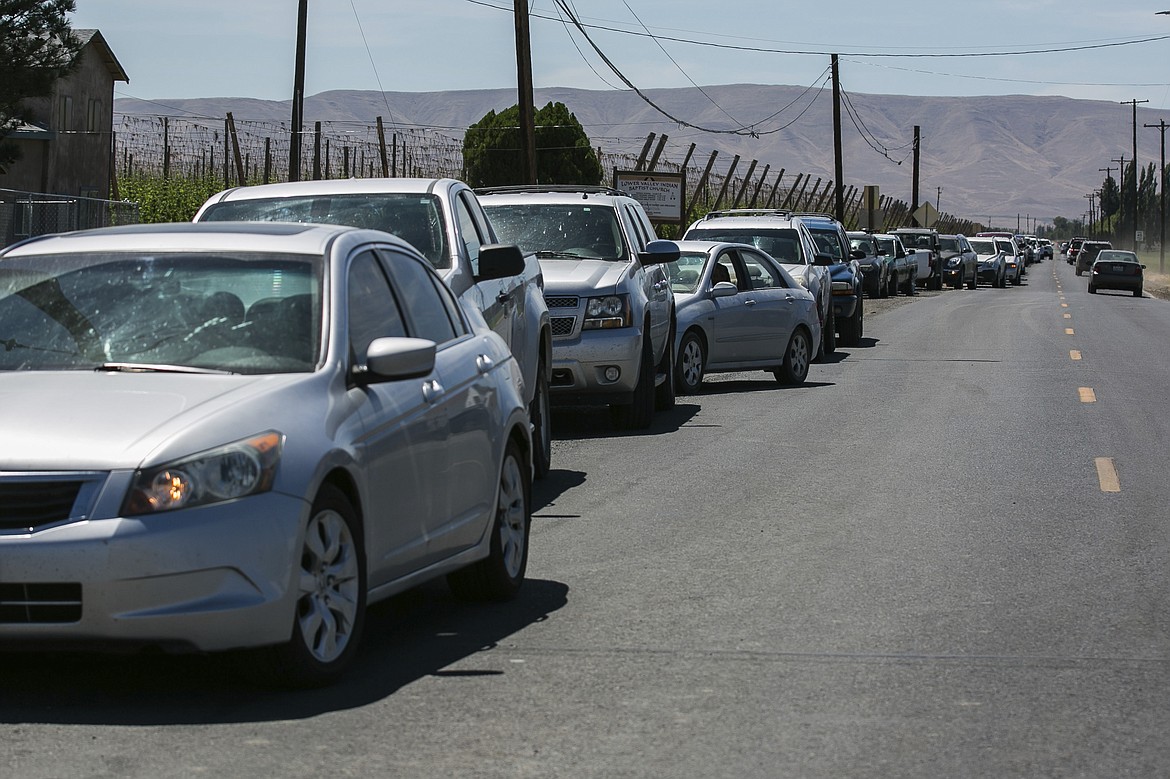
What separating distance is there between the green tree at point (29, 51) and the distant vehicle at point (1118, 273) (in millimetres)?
40764

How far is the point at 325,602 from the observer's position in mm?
5996

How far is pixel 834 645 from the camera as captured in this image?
22.2 feet

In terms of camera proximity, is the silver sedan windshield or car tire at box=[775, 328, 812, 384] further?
car tire at box=[775, 328, 812, 384]

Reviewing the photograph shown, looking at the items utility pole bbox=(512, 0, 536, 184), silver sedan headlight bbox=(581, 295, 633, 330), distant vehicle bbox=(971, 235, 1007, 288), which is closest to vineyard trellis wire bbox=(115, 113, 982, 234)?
utility pole bbox=(512, 0, 536, 184)

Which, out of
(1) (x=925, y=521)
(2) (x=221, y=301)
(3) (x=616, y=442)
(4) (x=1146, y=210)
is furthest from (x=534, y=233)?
(4) (x=1146, y=210)

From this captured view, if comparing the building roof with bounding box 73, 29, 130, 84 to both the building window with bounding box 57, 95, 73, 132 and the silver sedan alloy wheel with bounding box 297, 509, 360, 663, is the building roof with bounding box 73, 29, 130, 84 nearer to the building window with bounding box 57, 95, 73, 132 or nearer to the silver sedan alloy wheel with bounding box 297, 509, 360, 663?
the building window with bounding box 57, 95, 73, 132

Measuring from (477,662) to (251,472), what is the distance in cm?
129

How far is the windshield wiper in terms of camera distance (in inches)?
245

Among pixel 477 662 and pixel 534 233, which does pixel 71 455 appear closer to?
pixel 477 662

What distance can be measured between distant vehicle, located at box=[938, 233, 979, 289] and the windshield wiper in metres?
56.8

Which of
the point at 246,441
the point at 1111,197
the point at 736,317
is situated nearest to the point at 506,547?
the point at 246,441

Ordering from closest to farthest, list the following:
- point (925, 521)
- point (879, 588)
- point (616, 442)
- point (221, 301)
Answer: point (221, 301) < point (879, 588) < point (925, 521) < point (616, 442)

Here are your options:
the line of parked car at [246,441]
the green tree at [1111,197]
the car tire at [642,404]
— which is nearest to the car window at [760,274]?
the car tire at [642,404]

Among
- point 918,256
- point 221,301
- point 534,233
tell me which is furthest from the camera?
point 918,256
